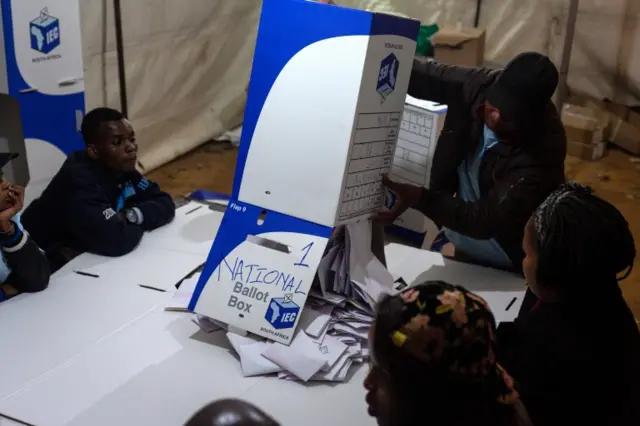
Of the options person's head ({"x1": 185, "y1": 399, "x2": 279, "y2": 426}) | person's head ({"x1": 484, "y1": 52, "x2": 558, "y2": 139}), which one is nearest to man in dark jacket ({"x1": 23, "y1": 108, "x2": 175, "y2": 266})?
person's head ({"x1": 484, "y1": 52, "x2": 558, "y2": 139})

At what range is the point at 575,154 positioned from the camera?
466 cm

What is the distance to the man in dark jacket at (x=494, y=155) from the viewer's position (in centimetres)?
189

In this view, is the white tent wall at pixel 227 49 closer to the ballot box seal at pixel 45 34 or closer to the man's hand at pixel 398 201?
the ballot box seal at pixel 45 34

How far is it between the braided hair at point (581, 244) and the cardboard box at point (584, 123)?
350 centimetres

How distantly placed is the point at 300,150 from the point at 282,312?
380 millimetres

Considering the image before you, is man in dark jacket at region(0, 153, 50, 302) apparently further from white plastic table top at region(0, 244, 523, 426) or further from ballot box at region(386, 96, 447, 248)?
ballot box at region(386, 96, 447, 248)

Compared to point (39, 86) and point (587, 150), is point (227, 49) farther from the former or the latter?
point (587, 150)

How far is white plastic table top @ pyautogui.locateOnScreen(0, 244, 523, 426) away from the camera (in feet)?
4.90

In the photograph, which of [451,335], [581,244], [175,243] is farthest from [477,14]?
[451,335]

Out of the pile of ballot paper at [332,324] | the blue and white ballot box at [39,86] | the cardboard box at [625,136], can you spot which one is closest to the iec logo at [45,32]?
the blue and white ballot box at [39,86]

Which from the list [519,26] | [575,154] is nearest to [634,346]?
[575,154]

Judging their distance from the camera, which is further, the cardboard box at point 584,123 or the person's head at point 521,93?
the cardboard box at point 584,123

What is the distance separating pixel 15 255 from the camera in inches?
75.9

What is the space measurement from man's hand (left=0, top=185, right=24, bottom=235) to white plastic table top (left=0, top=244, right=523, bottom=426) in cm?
22
